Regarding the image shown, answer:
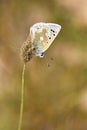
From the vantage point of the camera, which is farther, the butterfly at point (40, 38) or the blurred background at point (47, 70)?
the blurred background at point (47, 70)

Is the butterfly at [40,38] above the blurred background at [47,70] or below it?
above

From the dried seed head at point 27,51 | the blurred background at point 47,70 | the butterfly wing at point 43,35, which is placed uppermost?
the butterfly wing at point 43,35

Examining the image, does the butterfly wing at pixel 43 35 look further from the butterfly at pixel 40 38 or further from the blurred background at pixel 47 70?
the blurred background at pixel 47 70

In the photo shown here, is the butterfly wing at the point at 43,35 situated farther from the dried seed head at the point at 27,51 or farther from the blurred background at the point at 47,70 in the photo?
the blurred background at the point at 47,70

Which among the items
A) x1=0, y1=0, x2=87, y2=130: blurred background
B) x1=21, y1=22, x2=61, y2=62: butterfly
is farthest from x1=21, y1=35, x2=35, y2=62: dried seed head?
x1=0, y1=0, x2=87, y2=130: blurred background

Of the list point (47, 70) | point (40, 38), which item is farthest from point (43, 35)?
point (47, 70)

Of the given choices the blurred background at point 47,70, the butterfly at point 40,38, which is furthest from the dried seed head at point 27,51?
the blurred background at point 47,70
